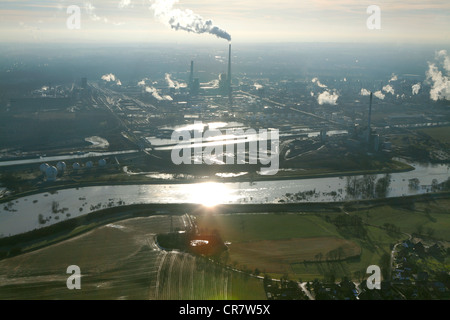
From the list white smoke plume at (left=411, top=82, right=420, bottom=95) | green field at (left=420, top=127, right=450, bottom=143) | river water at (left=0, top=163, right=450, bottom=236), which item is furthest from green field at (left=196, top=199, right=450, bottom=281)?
white smoke plume at (left=411, top=82, right=420, bottom=95)

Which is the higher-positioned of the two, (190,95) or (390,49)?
(390,49)

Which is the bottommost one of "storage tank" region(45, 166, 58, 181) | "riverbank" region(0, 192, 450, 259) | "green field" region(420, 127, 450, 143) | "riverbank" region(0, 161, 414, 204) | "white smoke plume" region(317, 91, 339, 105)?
"riverbank" region(0, 192, 450, 259)

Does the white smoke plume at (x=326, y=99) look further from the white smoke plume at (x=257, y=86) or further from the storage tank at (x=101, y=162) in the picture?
the storage tank at (x=101, y=162)

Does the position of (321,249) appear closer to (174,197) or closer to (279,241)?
(279,241)

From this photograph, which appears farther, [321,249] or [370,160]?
[370,160]

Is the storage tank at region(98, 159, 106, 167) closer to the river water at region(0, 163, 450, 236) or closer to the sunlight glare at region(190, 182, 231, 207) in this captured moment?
the river water at region(0, 163, 450, 236)
